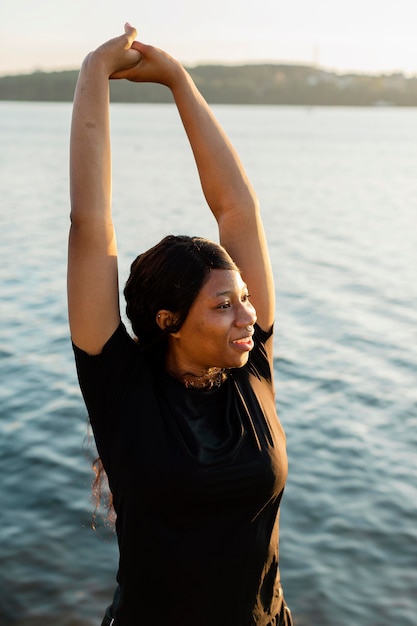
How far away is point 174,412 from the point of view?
2523 millimetres

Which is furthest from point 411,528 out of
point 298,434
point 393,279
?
point 393,279

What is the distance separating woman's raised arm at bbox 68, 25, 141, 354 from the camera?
2518 mm

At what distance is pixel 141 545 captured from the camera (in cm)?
246

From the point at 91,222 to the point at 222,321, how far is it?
1.64 feet

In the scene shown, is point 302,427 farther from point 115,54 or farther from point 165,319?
point 115,54

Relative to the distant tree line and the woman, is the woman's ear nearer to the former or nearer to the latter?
the woman

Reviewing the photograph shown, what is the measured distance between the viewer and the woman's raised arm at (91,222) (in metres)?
2.52

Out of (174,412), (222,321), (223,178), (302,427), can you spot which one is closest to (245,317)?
(222,321)

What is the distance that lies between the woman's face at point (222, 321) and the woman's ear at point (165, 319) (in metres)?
0.04

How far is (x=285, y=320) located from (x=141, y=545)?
1202 centimetres

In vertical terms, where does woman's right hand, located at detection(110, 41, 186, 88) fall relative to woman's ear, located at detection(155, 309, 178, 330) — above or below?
above

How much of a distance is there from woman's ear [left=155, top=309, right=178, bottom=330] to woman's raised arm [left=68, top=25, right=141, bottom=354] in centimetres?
13

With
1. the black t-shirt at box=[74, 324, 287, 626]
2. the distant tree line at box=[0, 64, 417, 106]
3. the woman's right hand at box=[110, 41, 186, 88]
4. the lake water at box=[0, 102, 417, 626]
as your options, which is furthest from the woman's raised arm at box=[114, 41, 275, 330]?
the distant tree line at box=[0, 64, 417, 106]

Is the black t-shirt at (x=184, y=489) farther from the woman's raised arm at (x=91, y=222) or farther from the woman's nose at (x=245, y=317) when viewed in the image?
the woman's nose at (x=245, y=317)
